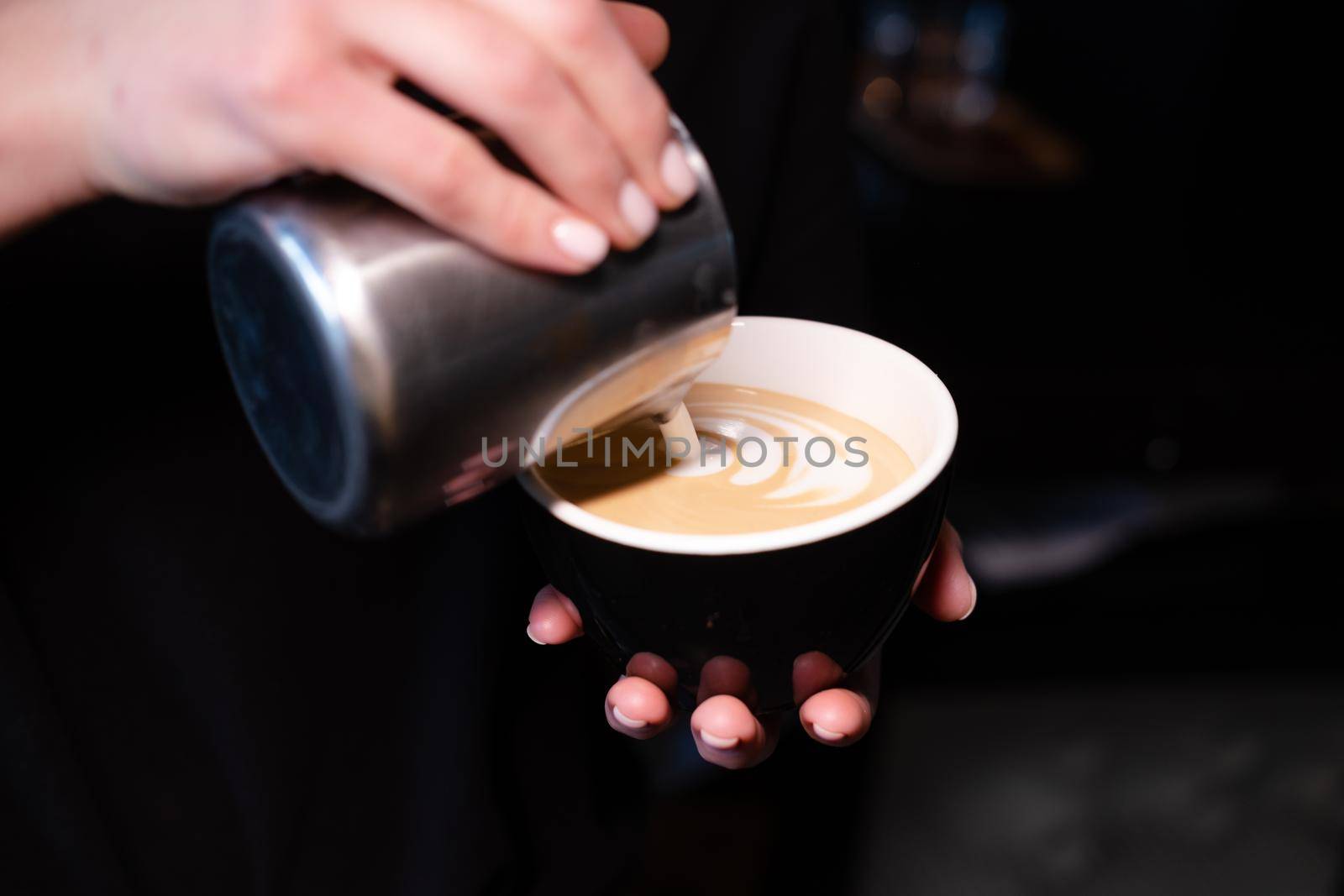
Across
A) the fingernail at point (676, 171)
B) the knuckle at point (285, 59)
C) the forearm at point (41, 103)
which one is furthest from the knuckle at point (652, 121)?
the forearm at point (41, 103)

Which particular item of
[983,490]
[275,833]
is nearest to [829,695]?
[275,833]

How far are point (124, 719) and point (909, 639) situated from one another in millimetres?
1162

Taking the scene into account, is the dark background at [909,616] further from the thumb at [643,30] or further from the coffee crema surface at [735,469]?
the thumb at [643,30]

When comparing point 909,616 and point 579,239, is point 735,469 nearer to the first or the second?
point 579,239

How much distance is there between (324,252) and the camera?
14.0 inches

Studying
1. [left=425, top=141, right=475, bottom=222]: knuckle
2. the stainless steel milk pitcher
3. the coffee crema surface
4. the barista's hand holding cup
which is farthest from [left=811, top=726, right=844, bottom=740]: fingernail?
[left=425, top=141, right=475, bottom=222]: knuckle

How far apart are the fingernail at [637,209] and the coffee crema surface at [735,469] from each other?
0.61 ft

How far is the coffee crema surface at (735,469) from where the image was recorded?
22.7 inches

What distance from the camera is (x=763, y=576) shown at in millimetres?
469

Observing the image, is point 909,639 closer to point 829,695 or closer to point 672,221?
point 829,695

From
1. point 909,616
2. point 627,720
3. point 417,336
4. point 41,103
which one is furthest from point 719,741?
point 909,616

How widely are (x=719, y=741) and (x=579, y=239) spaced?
0.29 metres

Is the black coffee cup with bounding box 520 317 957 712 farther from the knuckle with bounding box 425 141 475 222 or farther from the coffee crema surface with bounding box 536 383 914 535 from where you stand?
the knuckle with bounding box 425 141 475 222

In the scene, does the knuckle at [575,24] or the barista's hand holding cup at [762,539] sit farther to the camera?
the barista's hand holding cup at [762,539]
